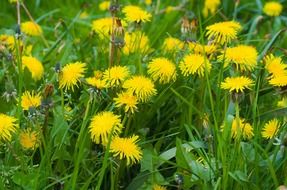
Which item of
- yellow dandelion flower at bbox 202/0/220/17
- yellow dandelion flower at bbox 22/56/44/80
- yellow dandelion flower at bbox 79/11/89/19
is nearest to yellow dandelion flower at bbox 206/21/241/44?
yellow dandelion flower at bbox 22/56/44/80

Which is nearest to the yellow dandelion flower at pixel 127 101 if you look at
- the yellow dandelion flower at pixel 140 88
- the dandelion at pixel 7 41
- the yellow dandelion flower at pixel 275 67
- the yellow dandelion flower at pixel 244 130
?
the yellow dandelion flower at pixel 140 88

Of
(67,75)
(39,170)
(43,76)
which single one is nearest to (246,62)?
(67,75)

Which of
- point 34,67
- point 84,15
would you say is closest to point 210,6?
point 84,15

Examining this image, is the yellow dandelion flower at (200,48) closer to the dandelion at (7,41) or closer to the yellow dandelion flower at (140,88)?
the yellow dandelion flower at (140,88)

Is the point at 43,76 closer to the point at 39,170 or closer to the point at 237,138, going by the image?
the point at 39,170

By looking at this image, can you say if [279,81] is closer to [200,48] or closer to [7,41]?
[200,48]

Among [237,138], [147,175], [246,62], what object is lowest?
[147,175]
